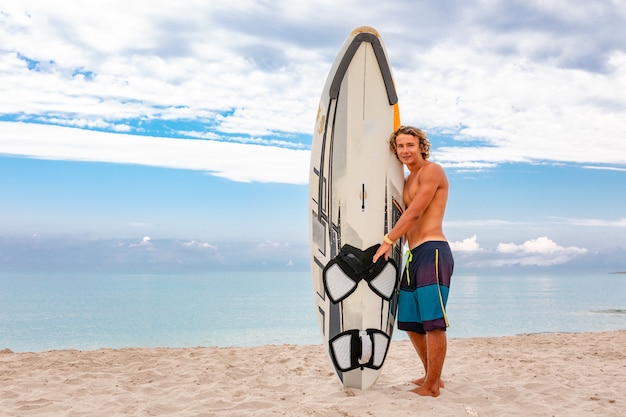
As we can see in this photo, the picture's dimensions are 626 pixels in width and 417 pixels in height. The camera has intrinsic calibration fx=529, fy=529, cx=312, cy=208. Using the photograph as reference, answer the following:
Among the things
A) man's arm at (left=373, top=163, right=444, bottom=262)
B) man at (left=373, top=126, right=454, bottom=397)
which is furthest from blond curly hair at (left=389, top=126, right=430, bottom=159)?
man's arm at (left=373, top=163, right=444, bottom=262)

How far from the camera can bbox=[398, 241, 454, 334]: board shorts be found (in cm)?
350

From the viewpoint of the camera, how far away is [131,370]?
15.6ft

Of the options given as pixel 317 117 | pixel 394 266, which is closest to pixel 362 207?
pixel 394 266

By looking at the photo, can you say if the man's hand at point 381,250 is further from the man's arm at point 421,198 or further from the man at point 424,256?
the man's arm at point 421,198

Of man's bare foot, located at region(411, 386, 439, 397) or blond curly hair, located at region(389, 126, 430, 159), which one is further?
blond curly hair, located at region(389, 126, 430, 159)

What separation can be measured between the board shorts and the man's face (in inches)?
24.0

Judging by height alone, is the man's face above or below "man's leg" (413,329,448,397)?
above

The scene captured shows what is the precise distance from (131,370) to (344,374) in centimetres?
204

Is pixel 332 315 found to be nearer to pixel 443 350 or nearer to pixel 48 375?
pixel 443 350

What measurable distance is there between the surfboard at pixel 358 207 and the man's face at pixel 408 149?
0.21m

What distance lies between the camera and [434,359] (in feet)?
11.7

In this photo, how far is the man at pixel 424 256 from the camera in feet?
11.6

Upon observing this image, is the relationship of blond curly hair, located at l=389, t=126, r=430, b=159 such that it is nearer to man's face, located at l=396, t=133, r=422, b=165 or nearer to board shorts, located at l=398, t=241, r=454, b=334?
man's face, located at l=396, t=133, r=422, b=165

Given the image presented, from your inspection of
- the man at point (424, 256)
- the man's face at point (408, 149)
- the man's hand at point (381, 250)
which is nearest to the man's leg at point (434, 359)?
the man at point (424, 256)
